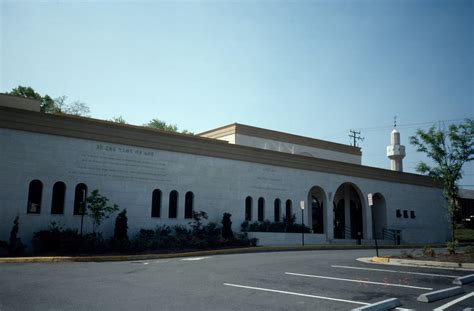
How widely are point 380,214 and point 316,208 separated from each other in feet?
24.4

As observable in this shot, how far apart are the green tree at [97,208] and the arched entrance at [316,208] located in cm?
1887

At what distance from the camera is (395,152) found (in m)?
53.1

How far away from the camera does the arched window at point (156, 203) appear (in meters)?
25.8

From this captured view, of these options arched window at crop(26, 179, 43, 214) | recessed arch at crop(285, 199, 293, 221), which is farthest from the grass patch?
arched window at crop(26, 179, 43, 214)

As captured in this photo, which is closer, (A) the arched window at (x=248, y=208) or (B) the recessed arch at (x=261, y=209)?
(A) the arched window at (x=248, y=208)

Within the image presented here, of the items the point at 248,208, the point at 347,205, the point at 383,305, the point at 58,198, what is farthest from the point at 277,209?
the point at 383,305

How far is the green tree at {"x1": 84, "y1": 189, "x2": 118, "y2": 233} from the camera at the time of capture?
2158cm

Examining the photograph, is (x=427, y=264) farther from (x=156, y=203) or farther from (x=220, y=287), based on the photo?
(x=156, y=203)

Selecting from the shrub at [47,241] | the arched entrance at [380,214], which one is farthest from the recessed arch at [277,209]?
the shrub at [47,241]

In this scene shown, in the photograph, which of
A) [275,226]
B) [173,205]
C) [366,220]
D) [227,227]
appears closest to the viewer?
[173,205]

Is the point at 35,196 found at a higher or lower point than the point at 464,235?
higher

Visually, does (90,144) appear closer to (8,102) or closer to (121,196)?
(121,196)

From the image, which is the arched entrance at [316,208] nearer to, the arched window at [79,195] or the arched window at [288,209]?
the arched window at [288,209]

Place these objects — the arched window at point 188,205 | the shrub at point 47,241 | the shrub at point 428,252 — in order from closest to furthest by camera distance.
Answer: the shrub at point 428,252, the shrub at point 47,241, the arched window at point 188,205
